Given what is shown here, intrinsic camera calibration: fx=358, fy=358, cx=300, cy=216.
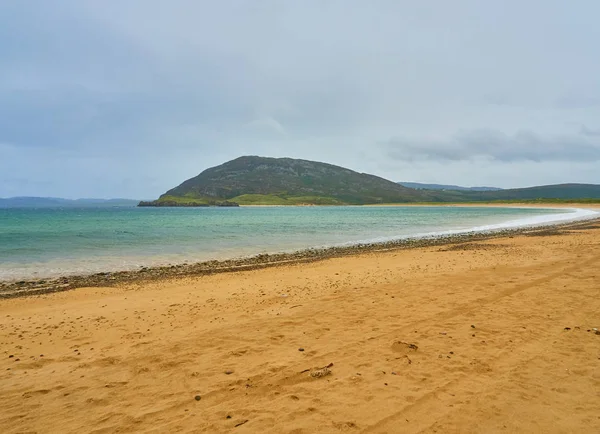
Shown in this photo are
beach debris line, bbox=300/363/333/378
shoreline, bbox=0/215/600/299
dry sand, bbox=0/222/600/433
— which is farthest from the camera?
shoreline, bbox=0/215/600/299

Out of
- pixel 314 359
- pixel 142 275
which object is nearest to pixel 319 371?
pixel 314 359

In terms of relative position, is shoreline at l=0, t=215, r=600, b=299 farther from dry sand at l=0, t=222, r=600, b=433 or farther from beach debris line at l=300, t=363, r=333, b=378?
beach debris line at l=300, t=363, r=333, b=378

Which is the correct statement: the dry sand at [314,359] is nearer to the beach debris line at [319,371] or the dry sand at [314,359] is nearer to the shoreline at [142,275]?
the beach debris line at [319,371]

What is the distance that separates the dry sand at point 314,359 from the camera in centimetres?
510

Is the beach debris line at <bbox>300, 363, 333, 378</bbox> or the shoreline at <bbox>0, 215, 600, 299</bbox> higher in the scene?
the beach debris line at <bbox>300, 363, 333, 378</bbox>

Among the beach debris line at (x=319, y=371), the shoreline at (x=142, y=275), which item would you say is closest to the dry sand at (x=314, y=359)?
the beach debris line at (x=319, y=371)

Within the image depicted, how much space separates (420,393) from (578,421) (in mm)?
2008

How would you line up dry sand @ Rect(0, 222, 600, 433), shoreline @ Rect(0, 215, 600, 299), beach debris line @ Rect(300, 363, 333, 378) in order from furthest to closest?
shoreline @ Rect(0, 215, 600, 299), beach debris line @ Rect(300, 363, 333, 378), dry sand @ Rect(0, 222, 600, 433)

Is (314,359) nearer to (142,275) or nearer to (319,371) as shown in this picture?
(319,371)

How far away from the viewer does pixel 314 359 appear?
274 inches

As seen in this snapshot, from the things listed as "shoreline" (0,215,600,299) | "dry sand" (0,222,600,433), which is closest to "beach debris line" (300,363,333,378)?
"dry sand" (0,222,600,433)

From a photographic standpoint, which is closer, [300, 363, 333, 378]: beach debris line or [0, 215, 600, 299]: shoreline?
[300, 363, 333, 378]: beach debris line

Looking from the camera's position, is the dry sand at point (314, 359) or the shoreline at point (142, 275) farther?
the shoreline at point (142, 275)

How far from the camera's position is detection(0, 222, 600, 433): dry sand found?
5.10m
